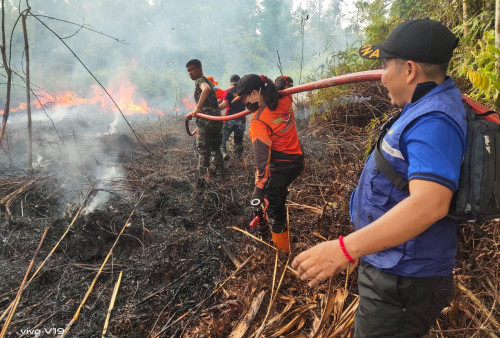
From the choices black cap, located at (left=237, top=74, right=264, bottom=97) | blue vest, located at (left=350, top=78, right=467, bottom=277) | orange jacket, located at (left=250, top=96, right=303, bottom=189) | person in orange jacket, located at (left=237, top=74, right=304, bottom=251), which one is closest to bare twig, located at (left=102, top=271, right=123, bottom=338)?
person in orange jacket, located at (left=237, top=74, right=304, bottom=251)

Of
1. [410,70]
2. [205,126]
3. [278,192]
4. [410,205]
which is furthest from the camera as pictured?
[205,126]

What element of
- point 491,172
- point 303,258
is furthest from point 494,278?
point 303,258

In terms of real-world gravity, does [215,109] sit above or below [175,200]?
above

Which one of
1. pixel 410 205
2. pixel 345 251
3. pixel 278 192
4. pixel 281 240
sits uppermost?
pixel 410 205

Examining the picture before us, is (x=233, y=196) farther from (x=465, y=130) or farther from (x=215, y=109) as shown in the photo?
(x=465, y=130)

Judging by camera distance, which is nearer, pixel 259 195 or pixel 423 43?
pixel 423 43

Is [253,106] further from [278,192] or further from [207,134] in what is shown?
[207,134]

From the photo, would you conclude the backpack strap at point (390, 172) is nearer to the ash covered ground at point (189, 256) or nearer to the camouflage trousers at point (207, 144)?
the ash covered ground at point (189, 256)

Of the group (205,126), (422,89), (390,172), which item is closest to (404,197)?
(390,172)

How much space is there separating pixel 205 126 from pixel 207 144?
37 centimetres

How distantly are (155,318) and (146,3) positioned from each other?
31744 mm

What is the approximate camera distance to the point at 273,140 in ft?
9.73

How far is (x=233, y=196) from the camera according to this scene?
4500mm

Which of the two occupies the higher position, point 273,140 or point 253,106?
point 253,106
